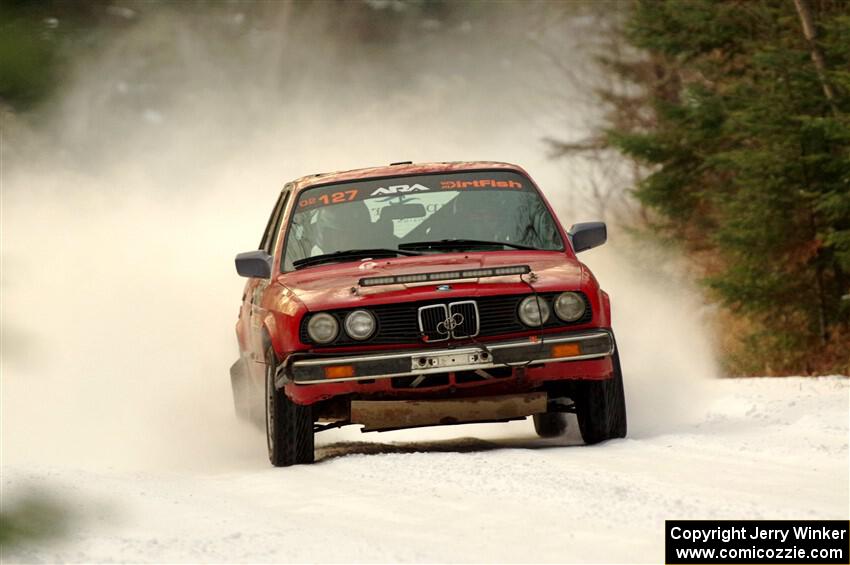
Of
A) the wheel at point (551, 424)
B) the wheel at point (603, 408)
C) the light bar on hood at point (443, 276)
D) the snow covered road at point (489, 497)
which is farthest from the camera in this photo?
the wheel at point (551, 424)

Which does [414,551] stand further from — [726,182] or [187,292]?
[726,182]

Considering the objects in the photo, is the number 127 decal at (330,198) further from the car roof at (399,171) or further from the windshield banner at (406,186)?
the car roof at (399,171)

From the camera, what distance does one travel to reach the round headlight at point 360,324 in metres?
7.50

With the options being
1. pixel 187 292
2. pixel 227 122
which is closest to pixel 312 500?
pixel 187 292

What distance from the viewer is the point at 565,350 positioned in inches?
296

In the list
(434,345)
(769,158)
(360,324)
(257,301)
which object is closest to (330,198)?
(257,301)

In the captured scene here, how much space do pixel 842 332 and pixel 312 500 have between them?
1424 centimetres

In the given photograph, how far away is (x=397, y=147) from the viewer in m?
32.2

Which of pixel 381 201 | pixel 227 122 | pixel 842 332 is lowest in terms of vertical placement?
pixel 842 332

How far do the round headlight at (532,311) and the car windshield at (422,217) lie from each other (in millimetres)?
1016

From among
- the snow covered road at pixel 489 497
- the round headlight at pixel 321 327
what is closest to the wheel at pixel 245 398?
the snow covered road at pixel 489 497

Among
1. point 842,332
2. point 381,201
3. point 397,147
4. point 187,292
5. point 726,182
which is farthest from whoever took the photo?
point 397,147

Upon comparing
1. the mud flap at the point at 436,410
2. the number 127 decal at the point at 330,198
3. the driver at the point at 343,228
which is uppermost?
the number 127 decal at the point at 330,198

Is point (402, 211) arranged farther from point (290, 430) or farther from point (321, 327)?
point (290, 430)
